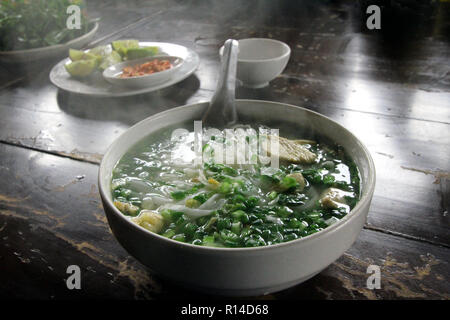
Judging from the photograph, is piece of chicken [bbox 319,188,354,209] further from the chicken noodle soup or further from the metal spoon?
the metal spoon

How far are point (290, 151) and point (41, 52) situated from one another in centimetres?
216

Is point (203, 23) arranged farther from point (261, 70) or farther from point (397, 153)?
point (397, 153)

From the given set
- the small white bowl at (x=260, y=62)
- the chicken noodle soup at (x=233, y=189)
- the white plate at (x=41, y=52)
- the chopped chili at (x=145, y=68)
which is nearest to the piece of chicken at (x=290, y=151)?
the chicken noodle soup at (x=233, y=189)

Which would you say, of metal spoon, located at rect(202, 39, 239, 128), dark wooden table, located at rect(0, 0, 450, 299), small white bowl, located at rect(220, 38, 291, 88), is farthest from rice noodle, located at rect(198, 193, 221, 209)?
small white bowl, located at rect(220, 38, 291, 88)

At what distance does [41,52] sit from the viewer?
270 centimetres

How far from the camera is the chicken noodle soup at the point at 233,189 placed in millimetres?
1049

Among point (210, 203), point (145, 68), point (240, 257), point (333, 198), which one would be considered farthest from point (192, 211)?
point (145, 68)

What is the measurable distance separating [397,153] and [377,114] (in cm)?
36

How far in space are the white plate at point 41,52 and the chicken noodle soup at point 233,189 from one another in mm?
1729

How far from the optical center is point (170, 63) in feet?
7.93

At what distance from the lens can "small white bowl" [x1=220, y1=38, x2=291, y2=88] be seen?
83.2 inches

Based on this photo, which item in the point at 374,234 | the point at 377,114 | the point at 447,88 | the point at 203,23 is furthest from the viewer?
the point at 203,23

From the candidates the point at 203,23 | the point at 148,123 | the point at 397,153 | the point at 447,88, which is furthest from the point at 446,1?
the point at 148,123

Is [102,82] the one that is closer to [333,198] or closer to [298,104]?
[298,104]
